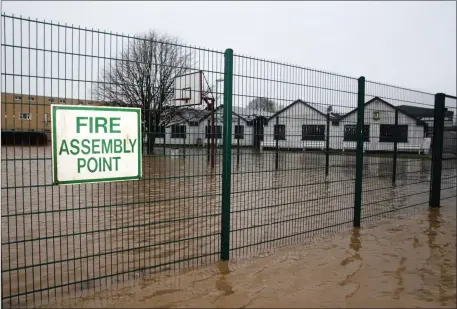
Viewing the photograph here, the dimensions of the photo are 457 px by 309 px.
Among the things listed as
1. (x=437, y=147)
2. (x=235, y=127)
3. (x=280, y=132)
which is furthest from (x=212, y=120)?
(x=437, y=147)

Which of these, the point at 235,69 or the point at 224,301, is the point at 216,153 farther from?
the point at 224,301

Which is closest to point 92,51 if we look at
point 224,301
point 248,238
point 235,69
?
point 235,69

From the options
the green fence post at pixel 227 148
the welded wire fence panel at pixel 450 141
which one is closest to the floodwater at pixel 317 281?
the green fence post at pixel 227 148

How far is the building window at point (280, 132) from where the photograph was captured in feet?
17.2

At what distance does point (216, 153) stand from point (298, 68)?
5.65 feet

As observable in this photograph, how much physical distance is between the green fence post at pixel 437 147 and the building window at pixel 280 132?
4.66 m

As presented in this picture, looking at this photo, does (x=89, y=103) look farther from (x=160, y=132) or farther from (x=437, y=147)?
(x=437, y=147)

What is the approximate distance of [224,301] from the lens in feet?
12.0

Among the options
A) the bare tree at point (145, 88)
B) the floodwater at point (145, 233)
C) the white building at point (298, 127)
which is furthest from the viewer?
the white building at point (298, 127)

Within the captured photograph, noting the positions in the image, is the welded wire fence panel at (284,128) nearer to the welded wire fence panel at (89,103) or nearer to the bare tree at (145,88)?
the welded wire fence panel at (89,103)

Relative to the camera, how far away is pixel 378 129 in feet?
23.0

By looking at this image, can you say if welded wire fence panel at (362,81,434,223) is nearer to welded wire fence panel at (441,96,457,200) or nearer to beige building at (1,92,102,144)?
welded wire fence panel at (441,96,457,200)

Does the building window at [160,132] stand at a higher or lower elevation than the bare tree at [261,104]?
lower

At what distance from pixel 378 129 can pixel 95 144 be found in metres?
5.31
